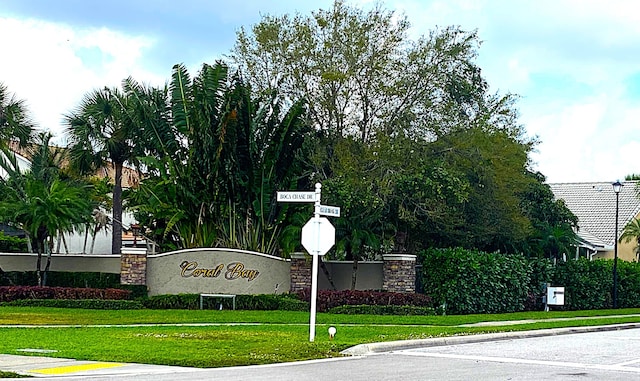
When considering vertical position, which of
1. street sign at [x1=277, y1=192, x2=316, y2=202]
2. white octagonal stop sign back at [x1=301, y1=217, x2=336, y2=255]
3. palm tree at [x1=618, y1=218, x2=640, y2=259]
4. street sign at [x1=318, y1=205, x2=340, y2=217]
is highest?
palm tree at [x1=618, y1=218, x2=640, y2=259]

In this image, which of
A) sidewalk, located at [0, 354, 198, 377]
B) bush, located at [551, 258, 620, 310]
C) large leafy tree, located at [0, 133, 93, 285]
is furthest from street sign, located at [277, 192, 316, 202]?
bush, located at [551, 258, 620, 310]

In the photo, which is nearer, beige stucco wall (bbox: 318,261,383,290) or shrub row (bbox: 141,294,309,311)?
shrub row (bbox: 141,294,309,311)

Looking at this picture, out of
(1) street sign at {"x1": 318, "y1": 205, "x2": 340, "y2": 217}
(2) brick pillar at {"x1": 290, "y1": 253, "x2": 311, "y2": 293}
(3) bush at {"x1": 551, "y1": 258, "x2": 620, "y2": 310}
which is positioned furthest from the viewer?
(3) bush at {"x1": 551, "y1": 258, "x2": 620, "y2": 310}

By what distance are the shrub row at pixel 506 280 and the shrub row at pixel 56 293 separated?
423 inches

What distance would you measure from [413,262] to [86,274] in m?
11.9

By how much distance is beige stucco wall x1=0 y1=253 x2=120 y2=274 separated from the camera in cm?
3625

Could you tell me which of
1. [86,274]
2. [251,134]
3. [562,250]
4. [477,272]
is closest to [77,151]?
[86,274]

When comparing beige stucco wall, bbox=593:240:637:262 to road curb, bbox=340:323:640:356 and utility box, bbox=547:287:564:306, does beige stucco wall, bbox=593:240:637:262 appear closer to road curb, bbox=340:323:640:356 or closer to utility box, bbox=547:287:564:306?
utility box, bbox=547:287:564:306

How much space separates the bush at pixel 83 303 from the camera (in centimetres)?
3131

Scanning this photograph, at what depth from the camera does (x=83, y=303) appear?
31812 mm

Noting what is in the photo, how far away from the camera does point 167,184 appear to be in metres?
35.0

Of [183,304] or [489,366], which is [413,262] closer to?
[183,304]

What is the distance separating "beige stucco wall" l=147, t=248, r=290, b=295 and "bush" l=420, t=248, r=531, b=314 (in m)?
5.91

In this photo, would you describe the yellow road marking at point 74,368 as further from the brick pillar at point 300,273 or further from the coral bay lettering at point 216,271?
the brick pillar at point 300,273
